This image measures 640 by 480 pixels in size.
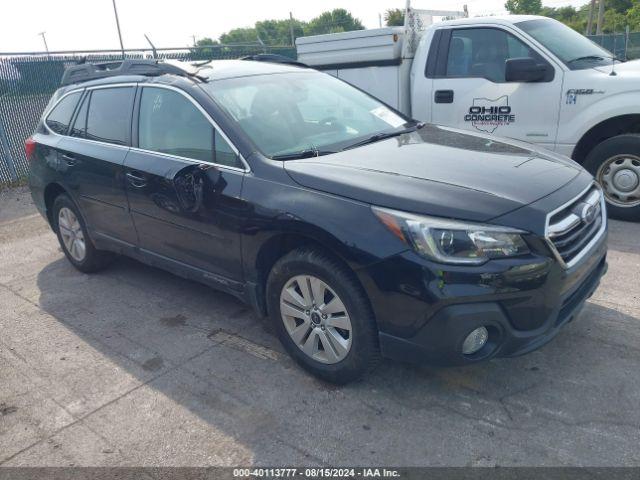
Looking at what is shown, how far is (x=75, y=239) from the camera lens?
5.20 meters

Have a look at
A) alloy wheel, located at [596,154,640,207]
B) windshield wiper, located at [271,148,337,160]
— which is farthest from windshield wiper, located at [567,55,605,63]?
windshield wiper, located at [271,148,337,160]

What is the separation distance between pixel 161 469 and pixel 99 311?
2.11m

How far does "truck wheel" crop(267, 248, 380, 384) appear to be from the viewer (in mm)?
2918

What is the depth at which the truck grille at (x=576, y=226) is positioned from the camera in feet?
9.15

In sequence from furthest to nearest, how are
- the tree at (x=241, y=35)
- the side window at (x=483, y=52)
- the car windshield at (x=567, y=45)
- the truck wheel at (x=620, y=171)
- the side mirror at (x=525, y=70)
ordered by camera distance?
1. the tree at (x=241, y=35)
2. the side window at (x=483, y=52)
3. the car windshield at (x=567, y=45)
4. the side mirror at (x=525, y=70)
5. the truck wheel at (x=620, y=171)

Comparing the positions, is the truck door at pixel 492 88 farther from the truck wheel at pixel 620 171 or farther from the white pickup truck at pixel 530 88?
the truck wheel at pixel 620 171

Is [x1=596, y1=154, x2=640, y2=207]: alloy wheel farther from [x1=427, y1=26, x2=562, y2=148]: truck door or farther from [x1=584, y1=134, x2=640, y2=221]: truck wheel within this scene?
[x1=427, y1=26, x2=562, y2=148]: truck door

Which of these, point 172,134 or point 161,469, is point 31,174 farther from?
point 161,469

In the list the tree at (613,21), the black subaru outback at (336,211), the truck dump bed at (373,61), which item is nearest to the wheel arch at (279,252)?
the black subaru outback at (336,211)

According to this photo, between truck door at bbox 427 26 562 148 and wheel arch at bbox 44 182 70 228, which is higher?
truck door at bbox 427 26 562 148

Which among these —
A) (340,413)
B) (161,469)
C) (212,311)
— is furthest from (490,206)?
(212,311)

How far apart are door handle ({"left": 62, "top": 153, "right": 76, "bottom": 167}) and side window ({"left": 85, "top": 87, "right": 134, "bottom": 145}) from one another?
0.76 feet

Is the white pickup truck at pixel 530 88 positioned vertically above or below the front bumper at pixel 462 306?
above

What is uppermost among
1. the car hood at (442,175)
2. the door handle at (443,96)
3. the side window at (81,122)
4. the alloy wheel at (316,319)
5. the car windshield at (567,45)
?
the car windshield at (567,45)
